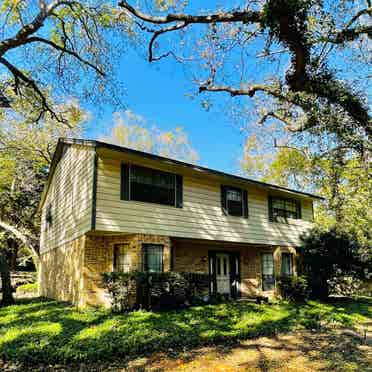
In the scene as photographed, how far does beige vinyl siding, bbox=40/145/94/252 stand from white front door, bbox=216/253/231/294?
21.3ft

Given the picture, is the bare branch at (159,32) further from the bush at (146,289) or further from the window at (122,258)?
the bush at (146,289)

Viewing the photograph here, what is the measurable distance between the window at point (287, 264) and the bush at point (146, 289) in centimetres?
670

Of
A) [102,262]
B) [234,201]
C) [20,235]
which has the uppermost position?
[234,201]

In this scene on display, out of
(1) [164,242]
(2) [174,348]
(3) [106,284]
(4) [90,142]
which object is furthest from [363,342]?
(4) [90,142]

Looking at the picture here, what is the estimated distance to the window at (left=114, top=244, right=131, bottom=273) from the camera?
10914mm

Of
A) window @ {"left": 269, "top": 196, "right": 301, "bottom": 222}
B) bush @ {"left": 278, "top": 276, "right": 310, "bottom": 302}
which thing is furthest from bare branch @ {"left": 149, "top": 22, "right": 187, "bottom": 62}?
bush @ {"left": 278, "top": 276, "right": 310, "bottom": 302}

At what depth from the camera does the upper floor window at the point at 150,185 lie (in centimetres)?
1068

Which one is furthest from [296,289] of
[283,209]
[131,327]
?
[131,327]

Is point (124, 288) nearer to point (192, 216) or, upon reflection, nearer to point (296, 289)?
point (192, 216)

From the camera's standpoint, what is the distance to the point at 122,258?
11.1 m

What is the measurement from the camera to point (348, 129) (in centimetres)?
789

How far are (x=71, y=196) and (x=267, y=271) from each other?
959cm

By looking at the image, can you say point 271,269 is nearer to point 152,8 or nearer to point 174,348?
point 174,348

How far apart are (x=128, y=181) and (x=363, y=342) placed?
25.5ft
